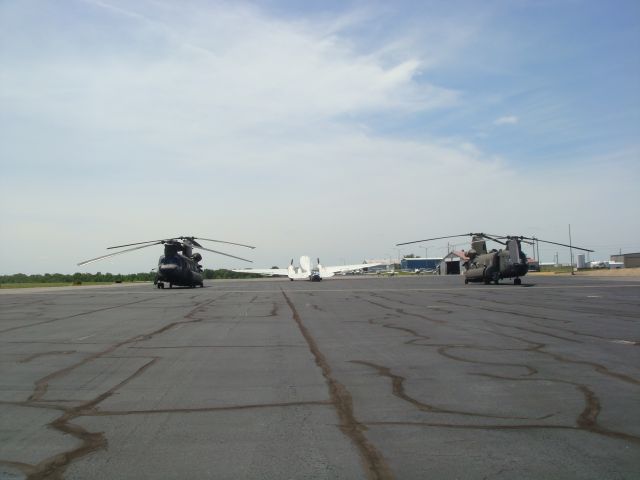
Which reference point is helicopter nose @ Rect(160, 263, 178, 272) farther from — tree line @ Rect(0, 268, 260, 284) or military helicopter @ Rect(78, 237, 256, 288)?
tree line @ Rect(0, 268, 260, 284)

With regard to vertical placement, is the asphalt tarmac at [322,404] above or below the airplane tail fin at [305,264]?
below

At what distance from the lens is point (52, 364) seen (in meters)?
11.3

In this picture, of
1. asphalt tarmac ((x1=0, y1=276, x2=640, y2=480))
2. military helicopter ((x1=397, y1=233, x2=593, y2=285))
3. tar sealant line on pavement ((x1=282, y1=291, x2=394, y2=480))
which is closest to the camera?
tar sealant line on pavement ((x1=282, y1=291, x2=394, y2=480))

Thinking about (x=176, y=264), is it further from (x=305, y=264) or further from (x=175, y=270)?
(x=305, y=264)

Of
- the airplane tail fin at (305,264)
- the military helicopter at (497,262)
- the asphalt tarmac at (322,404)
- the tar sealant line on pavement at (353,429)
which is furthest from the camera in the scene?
the airplane tail fin at (305,264)

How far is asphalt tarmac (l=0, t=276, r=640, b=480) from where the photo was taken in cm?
549

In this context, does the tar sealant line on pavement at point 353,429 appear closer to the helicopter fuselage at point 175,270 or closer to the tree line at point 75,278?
the helicopter fuselage at point 175,270

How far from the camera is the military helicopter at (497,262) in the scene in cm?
4584

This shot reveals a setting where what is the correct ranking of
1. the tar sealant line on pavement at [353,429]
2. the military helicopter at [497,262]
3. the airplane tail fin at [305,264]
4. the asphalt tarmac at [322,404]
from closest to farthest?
the tar sealant line on pavement at [353,429] → the asphalt tarmac at [322,404] → the military helicopter at [497,262] → the airplane tail fin at [305,264]

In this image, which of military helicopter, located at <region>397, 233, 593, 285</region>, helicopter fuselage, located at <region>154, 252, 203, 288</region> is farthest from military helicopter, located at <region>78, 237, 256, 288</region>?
military helicopter, located at <region>397, 233, 593, 285</region>

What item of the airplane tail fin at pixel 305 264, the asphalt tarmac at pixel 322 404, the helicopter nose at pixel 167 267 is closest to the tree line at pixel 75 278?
the airplane tail fin at pixel 305 264

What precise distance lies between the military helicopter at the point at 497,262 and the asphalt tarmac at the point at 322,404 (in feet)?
100

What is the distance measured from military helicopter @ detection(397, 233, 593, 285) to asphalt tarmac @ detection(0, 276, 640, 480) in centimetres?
3053

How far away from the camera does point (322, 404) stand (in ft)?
25.6
